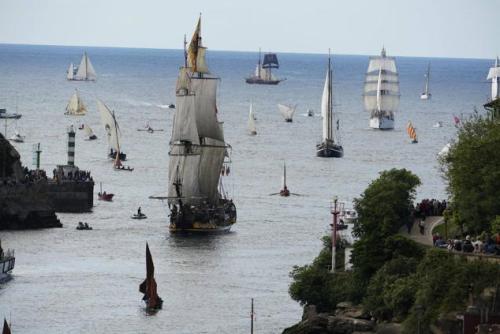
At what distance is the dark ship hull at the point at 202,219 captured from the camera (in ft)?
386

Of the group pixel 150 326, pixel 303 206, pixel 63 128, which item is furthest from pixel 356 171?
pixel 150 326

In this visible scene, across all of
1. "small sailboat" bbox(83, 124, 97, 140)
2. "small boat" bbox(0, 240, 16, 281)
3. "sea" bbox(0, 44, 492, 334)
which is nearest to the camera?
"sea" bbox(0, 44, 492, 334)

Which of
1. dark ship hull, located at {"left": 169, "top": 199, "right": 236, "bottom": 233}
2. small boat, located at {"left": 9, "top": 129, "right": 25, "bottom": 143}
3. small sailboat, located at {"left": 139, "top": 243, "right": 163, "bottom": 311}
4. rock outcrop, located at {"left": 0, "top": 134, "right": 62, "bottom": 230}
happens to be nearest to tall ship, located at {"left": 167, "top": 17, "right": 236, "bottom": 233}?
→ dark ship hull, located at {"left": 169, "top": 199, "right": 236, "bottom": 233}

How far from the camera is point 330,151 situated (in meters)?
171

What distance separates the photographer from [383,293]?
73000 mm

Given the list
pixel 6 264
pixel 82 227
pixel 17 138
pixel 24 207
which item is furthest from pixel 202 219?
pixel 17 138

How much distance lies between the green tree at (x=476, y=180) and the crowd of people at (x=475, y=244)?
2.24 metres

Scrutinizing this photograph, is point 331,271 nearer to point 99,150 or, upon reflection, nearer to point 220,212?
point 220,212

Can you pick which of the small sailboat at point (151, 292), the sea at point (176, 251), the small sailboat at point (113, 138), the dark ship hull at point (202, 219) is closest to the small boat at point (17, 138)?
the sea at point (176, 251)

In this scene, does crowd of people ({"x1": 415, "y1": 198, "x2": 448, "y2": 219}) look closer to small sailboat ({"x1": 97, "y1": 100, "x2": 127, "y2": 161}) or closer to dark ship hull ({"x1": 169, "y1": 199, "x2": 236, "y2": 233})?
dark ship hull ({"x1": 169, "y1": 199, "x2": 236, "y2": 233})

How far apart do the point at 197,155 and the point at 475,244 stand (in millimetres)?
59138

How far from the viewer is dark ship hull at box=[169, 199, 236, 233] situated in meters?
118

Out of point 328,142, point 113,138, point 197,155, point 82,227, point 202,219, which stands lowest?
point 82,227

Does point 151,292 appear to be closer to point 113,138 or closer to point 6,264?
point 6,264
